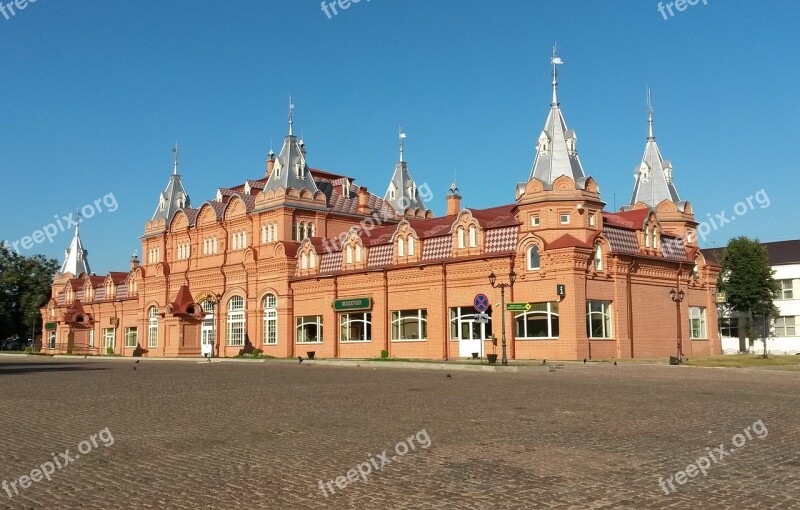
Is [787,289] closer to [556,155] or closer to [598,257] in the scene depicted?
[598,257]

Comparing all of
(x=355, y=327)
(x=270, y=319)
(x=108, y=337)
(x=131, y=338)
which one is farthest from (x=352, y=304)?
(x=108, y=337)

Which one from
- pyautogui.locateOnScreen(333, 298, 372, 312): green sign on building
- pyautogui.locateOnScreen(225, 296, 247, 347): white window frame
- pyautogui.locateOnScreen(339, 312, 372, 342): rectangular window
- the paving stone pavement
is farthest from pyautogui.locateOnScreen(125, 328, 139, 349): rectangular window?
the paving stone pavement

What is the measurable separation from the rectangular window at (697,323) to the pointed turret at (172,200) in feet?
153

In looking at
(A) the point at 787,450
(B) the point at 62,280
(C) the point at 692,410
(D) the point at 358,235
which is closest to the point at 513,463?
(A) the point at 787,450

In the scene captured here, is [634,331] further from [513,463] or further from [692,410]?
[513,463]

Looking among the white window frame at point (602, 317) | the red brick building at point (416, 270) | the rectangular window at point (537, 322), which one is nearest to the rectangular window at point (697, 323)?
the red brick building at point (416, 270)

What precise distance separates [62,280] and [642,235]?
72166 mm

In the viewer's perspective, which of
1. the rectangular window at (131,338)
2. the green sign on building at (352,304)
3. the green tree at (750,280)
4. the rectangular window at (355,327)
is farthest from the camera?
the rectangular window at (131,338)

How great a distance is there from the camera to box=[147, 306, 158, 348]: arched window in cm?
6862

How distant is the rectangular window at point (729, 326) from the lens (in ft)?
207

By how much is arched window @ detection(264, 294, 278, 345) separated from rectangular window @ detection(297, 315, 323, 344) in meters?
2.13

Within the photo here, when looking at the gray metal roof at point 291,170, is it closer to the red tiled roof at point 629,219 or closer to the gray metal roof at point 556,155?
the gray metal roof at point 556,155

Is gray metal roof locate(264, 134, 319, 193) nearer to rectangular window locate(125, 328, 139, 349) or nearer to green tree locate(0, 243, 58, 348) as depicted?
rectangular window locate(125, 328, 139, 349)

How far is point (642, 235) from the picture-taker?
44.6 metres
